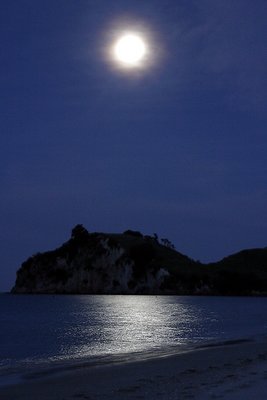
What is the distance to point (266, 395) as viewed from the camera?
2022 cm

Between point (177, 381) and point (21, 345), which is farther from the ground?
point (21, 345)

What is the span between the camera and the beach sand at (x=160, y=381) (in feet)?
72.4

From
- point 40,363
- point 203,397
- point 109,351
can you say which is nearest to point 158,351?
point 109,351

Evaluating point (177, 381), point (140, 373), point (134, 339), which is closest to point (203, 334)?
point (134, 339)

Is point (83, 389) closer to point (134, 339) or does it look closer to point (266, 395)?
point (266, 395)

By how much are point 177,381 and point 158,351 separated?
18.6 meters

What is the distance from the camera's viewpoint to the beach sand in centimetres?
2206

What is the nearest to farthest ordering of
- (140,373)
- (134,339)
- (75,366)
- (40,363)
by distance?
(140,373), (75,366), (40,363), (134,339)

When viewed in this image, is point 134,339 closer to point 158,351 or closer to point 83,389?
point 158,351

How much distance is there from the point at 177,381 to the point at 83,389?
4.13 metres

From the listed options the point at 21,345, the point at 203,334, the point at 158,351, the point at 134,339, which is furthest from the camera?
the point at 203,334

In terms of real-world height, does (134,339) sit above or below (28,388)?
above

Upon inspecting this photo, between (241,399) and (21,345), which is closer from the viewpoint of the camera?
(241,399)

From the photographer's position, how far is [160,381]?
26.2 meters
